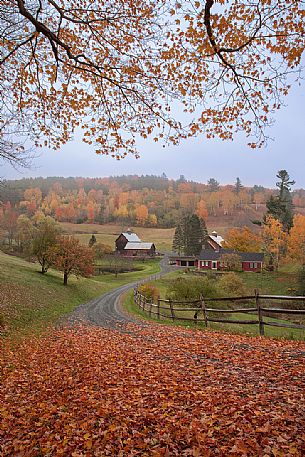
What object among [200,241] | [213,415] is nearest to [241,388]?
[213,415]

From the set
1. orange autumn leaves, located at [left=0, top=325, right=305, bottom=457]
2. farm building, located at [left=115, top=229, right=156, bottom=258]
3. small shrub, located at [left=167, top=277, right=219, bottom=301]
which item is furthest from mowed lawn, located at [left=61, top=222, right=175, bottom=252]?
orange autumn leaves, located at [left=0, top=325, right=305, bottom=457]

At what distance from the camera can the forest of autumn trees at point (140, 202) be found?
124062mm

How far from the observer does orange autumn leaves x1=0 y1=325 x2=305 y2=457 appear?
3951mm

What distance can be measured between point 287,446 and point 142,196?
151 m

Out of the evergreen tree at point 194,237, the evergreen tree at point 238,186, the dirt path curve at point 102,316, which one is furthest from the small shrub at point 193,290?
the evergreen tree at point 238,186

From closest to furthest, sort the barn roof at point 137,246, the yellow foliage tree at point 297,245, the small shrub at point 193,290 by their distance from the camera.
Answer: the small shrub at point 193,290 < the yellow foliage tree at point 297,245 < the barn roof at point 137,246

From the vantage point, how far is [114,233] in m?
107

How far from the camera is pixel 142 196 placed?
15350 centimetres

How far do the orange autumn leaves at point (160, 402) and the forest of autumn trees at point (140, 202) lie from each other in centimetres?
10188

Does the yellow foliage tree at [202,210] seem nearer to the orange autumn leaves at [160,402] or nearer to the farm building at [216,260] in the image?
the farm building at [216,260]

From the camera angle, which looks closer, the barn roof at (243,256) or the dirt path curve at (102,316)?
the dirt path curve at (102,316)

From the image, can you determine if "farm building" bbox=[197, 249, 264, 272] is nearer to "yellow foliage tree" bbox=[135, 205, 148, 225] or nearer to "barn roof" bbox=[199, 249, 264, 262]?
"barn roof" bbox=[199, 249, 264, 262]

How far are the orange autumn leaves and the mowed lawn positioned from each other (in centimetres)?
8301

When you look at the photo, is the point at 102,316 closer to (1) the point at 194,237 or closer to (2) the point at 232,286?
(2) the point at 232,286
